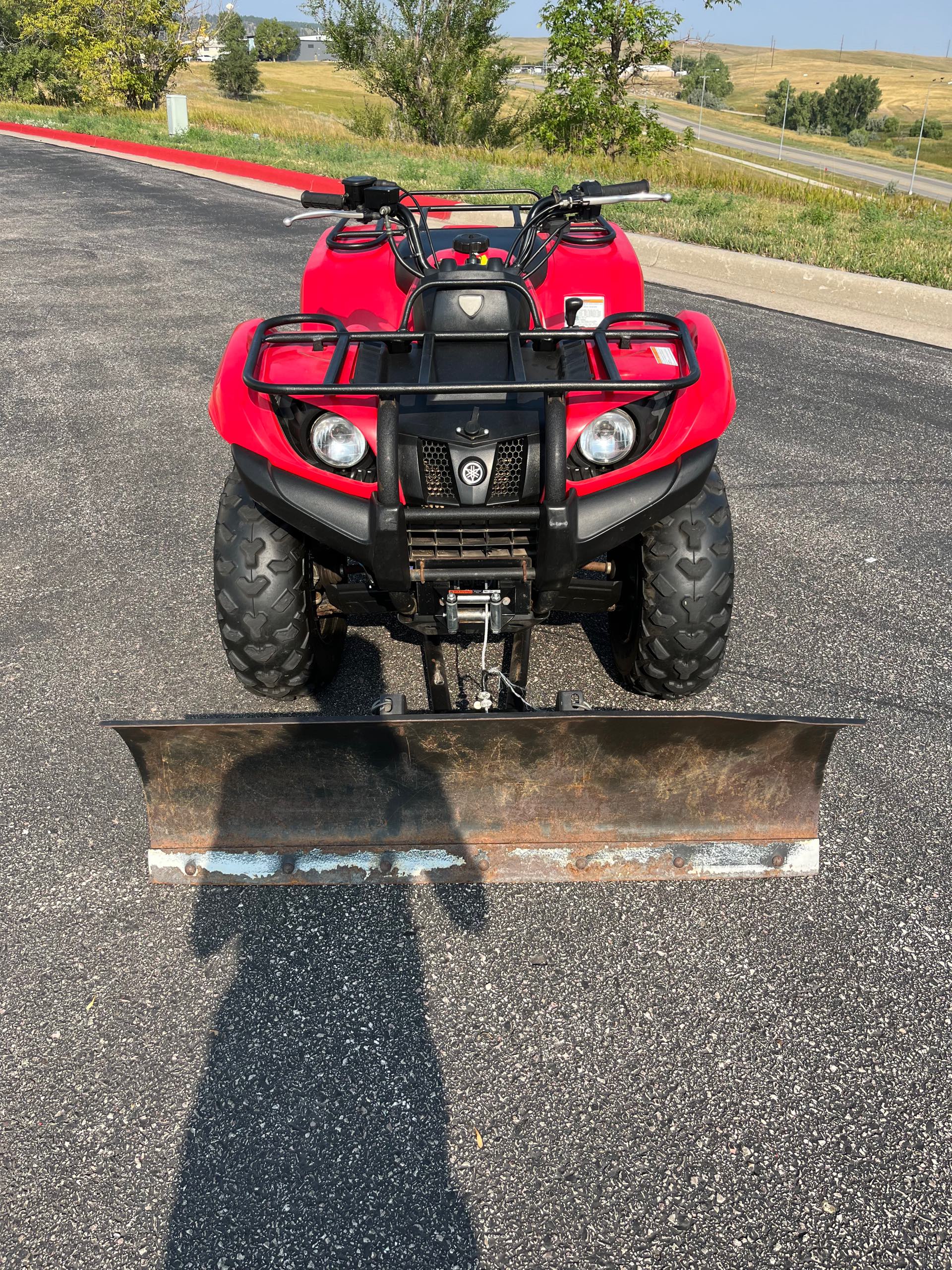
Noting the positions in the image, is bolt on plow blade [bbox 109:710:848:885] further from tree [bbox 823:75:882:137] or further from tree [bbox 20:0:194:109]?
tree [bbox 823:75:882:137]

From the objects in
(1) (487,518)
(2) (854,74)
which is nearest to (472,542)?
(1) (487,518)

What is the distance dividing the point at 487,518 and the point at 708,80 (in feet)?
379

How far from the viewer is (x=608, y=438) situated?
9.00ft

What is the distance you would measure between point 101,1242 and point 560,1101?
0.93 m

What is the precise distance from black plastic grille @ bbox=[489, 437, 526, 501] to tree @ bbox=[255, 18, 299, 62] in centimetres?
9817

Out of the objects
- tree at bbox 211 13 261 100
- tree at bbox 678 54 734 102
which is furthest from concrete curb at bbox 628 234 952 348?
tree at bbox 678 54 734 102

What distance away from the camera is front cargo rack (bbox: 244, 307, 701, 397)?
248 cm

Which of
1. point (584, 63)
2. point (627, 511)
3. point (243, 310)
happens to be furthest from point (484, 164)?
point (627, 511)

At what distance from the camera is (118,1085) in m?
2.19

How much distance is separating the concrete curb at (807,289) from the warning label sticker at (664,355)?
6.04 meters

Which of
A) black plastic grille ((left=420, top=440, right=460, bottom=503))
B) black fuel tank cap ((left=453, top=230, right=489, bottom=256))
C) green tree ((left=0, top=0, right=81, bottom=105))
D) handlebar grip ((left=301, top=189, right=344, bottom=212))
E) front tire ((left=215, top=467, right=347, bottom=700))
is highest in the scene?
green tree ((left=0, top=0, right=81, bottom=105))

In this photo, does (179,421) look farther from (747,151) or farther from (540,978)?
(747,151)

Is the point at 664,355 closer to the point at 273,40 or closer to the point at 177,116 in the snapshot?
the point at 177,116

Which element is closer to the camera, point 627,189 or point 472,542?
point 472,542
